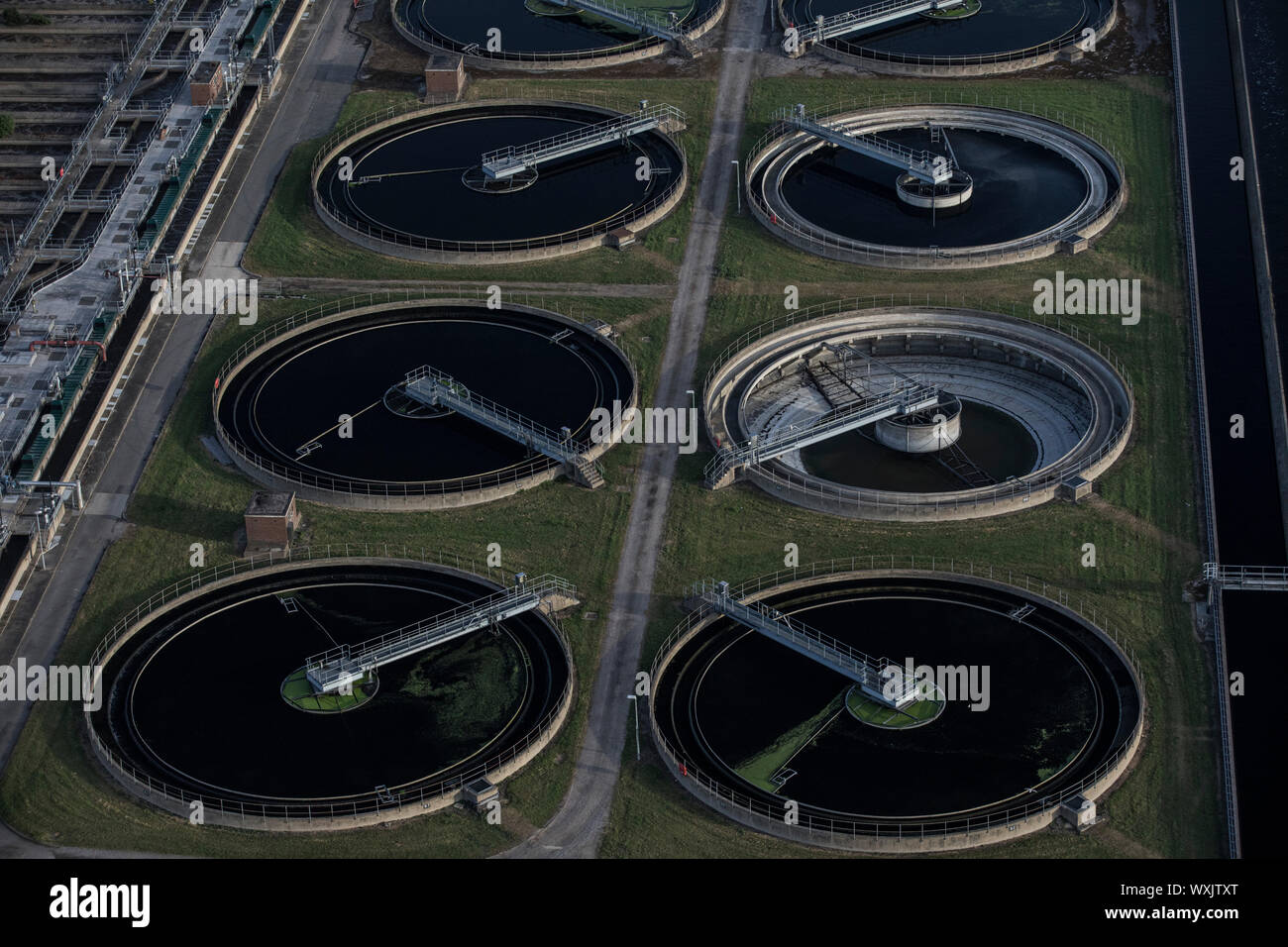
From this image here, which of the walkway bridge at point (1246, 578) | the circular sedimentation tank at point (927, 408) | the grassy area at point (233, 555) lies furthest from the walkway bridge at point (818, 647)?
the walkway bridge at point (1246, 578)

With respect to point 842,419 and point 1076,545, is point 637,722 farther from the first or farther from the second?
point 842,419

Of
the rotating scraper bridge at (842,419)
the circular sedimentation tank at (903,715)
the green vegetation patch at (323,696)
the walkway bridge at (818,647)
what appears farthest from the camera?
the rotating scraper bridge at (842,419)

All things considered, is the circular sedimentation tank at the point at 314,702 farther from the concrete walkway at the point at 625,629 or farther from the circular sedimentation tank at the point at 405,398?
the circular sedimentation tank at the point at 405,398

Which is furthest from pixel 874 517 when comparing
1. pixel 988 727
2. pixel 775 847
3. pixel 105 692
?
pixel 105 692

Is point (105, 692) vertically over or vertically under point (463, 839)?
over

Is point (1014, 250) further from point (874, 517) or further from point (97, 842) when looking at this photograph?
point (97, 842)

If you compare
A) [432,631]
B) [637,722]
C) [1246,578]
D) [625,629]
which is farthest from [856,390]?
[432,631]
